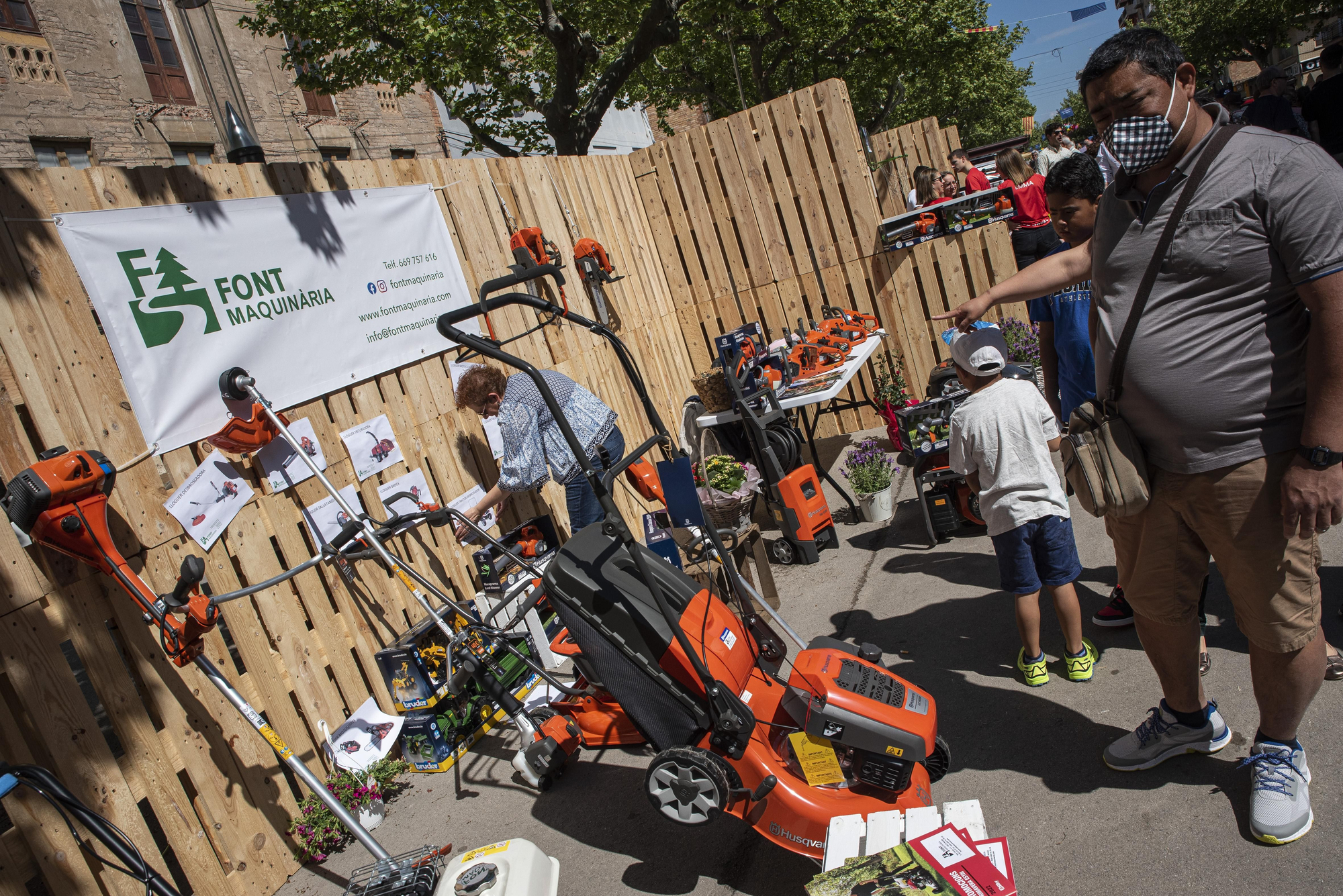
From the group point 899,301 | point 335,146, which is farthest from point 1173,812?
point 335,146

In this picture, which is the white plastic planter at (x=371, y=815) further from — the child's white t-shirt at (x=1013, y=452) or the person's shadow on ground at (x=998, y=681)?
the child's white t-shirt at (x=1013, y=452)

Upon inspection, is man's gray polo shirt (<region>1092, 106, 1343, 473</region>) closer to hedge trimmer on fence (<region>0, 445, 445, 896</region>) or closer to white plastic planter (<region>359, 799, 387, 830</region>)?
hedge trimmer on fence (<region>0, 445, 445, 896</region>)

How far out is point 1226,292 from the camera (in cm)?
217

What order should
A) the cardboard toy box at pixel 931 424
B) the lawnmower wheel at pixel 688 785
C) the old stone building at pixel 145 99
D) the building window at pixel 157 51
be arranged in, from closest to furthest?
the lawnmower wheel at pixel 688 785 < the cardboard toy box at pixel 931 424 < the old stone building at pixel 145 99 < the building window at pixel 157 51

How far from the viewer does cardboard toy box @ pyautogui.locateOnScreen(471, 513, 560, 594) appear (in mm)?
4945

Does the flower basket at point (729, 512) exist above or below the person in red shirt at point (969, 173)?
below

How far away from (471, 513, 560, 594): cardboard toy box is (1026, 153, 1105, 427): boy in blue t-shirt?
3029 millimetres

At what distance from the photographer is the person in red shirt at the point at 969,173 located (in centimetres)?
941

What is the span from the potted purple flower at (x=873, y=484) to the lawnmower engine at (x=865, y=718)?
3.23 meters

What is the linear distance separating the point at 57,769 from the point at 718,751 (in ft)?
8.06

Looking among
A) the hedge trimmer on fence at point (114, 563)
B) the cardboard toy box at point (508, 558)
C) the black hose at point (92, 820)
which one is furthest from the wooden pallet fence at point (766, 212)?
the black hose at point (92, 820)

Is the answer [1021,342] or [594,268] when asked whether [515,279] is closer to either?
[594,268]

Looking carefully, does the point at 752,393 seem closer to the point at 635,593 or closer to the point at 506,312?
the point at 506,312

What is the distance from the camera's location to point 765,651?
3316 mm
